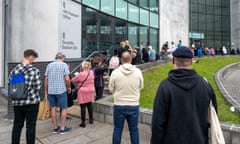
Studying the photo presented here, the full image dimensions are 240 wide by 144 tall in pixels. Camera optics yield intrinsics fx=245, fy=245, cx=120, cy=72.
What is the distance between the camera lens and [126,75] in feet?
14.2

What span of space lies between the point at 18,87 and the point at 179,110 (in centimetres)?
309

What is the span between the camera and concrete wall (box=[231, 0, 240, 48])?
129ft

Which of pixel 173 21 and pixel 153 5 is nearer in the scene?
pixel 153 5

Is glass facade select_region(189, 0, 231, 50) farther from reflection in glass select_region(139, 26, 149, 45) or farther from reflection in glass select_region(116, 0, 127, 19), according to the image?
reflection in glass select_region(116, 0, 127, 19)

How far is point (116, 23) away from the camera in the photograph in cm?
1720

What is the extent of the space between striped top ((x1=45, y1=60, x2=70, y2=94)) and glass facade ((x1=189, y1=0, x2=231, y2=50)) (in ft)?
111

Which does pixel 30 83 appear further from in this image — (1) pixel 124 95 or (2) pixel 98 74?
(2) pixel 98 74

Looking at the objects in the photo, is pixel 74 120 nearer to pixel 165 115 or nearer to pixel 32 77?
pixel 32 77

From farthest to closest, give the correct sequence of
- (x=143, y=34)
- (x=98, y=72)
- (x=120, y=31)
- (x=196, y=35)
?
(x=196, y=35) < (x=143, y=34) < (x=120, y=31) < (x=98, y=72)

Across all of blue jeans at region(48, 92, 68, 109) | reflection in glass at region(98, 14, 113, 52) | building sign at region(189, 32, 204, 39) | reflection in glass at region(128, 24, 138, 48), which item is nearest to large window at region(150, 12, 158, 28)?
reflection in glass at region(128, 24, 138, 48)

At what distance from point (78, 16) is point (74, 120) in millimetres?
7133

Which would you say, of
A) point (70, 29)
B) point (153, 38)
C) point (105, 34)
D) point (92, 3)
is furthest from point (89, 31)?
point (153, 38)

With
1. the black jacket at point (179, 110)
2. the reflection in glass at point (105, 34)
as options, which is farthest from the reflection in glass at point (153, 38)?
the black jacket at point (179, 110)

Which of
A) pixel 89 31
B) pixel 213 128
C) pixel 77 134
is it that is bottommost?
pixel 77 134
